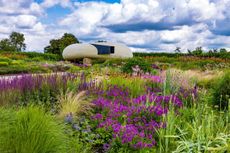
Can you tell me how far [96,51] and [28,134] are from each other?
1261 inches

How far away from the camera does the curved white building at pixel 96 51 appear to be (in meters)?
33.8

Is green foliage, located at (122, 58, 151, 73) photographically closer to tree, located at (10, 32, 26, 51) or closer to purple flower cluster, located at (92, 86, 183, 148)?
purple flower cluster, located at (92, 86, 183, 148)

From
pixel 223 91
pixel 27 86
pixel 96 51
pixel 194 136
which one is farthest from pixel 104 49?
pixel 194 136

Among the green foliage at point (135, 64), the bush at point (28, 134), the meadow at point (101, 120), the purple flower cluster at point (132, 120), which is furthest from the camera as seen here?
the green foliage at point (135, 64)

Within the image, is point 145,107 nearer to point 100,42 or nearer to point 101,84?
point 101,84

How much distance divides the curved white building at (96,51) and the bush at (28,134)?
30.3 m

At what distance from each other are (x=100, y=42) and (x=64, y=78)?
1185 inches

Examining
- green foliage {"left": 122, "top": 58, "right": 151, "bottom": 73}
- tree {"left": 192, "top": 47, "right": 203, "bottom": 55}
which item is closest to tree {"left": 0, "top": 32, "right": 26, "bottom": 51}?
tree {"left": 192, "top": 47, "right": 203, "bottom": 55}

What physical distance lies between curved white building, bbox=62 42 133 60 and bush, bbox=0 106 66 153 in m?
30.3

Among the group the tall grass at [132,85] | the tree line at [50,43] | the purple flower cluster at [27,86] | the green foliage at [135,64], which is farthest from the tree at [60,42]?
the purple flower cluster at [27,86]

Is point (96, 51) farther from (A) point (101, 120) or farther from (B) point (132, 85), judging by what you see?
(A) point (101, 120)

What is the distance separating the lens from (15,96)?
18.9ft

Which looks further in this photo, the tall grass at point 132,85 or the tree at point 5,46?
the tree at point 5,46

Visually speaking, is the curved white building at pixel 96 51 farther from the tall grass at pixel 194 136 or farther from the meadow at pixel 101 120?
the tall grass at pixel 194 136
